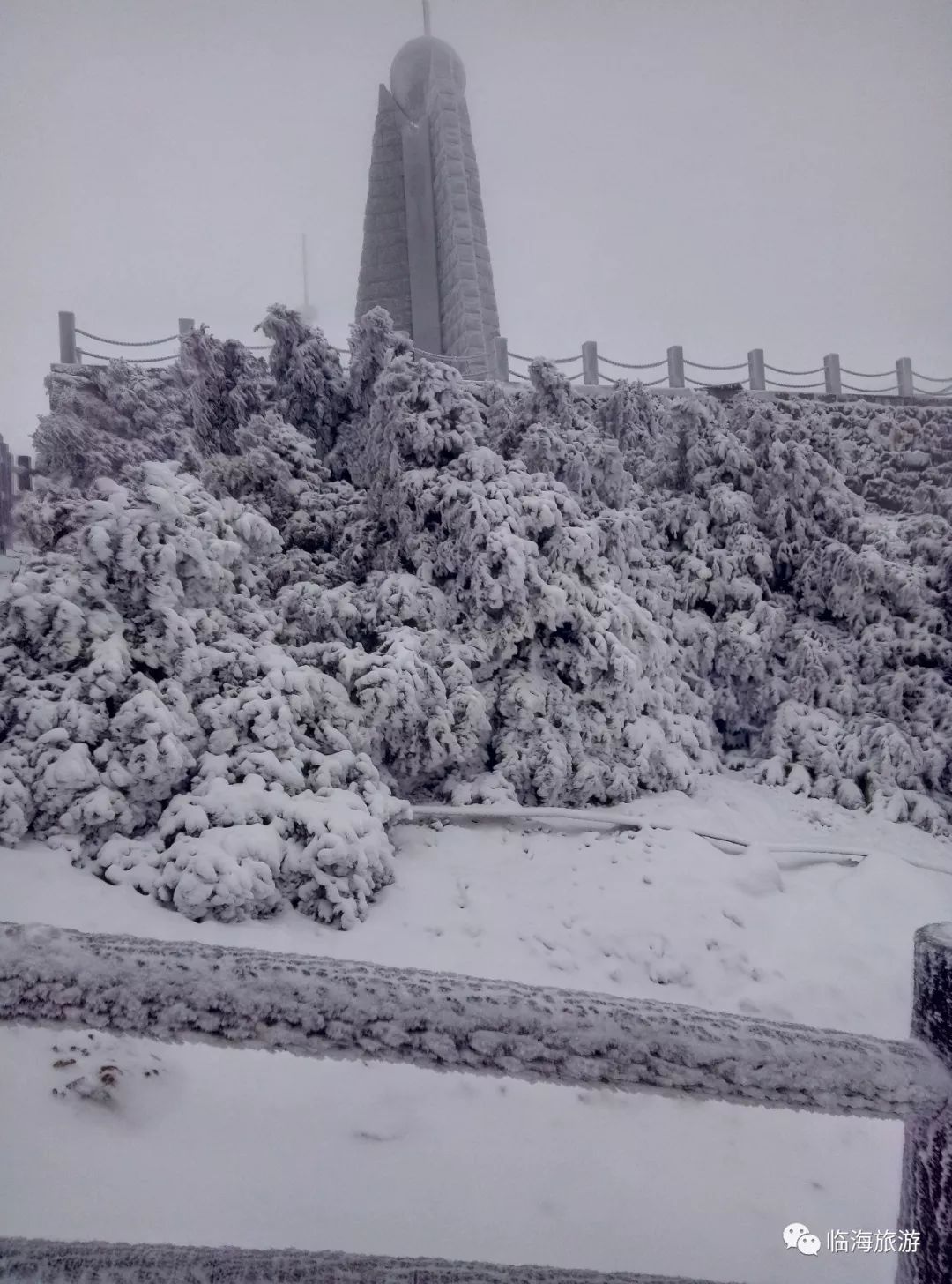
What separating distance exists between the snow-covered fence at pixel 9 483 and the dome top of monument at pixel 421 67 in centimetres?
145

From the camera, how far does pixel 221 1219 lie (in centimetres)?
101

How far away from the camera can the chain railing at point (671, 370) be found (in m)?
2.03

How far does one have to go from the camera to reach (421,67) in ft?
5.90

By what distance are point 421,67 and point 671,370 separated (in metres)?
2.20

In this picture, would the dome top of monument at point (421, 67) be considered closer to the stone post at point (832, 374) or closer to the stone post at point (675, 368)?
the stone post at point (832, 374)

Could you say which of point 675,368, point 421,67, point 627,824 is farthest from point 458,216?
point 627,824

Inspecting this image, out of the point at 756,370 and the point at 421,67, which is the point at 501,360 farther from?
the point at 421,67

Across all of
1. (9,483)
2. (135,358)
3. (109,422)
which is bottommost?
(9,483)

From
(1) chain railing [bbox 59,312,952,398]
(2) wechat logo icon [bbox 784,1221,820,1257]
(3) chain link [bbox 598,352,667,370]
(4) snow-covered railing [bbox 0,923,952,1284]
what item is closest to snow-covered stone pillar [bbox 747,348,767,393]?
(1) chain railing [bbox 59,312,952,398]

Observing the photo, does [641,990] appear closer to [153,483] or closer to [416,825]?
[416,825]

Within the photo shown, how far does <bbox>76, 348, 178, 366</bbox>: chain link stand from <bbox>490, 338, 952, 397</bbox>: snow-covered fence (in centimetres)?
144

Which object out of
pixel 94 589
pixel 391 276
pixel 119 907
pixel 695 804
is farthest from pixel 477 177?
pixel 695 804

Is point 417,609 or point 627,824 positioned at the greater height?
point 417,609

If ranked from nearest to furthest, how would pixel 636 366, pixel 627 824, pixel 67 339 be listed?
pixel 67 339 → pixel 627 824 → pixel 636 366
